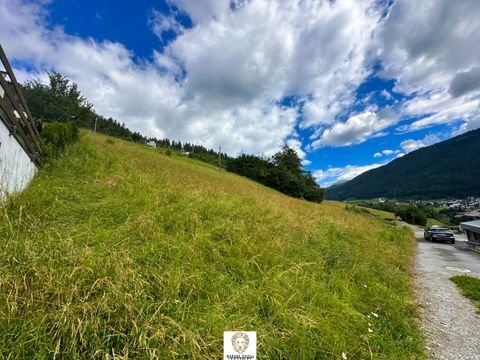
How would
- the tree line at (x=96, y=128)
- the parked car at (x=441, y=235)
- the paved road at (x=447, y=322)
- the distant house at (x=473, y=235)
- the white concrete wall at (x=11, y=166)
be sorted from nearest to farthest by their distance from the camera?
the paved road at (x=447, y=322) < the white concrete wall at (x=11, y=166) < the distant house at (x=473, y=235) < the parked car at (x=441, y=235) < the tree line at (x=96, y=128)

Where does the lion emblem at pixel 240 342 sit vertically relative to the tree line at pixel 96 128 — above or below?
below

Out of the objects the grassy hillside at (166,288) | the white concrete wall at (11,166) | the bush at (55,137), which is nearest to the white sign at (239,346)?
the grassy hillside at (166,288)

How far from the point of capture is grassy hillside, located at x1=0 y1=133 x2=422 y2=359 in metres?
2.10

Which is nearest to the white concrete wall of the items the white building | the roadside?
→ the white building

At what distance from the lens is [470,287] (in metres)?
6.07

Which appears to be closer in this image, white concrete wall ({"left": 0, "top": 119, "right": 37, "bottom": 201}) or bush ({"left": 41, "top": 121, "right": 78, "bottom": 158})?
white concrete wall ({"left": 0, "top": 119, "right": 37, "bottom": 201})

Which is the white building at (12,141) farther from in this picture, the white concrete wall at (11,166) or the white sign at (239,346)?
the white sign at (239,346)

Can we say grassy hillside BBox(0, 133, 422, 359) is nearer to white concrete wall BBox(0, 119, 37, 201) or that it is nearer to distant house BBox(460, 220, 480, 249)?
white concrete wall BBox(0, 119, 37, 201)

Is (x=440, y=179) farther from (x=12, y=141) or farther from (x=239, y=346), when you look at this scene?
(x=12, y=141)

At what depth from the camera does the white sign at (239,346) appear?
1621 mm

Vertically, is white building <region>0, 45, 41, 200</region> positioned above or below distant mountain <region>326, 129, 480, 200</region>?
below

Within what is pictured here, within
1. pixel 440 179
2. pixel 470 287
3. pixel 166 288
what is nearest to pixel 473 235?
pixel 470 287

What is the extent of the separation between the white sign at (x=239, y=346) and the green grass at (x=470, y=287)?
6.09m

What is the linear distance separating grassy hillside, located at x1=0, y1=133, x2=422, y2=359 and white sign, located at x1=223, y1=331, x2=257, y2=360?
65 centimetres
